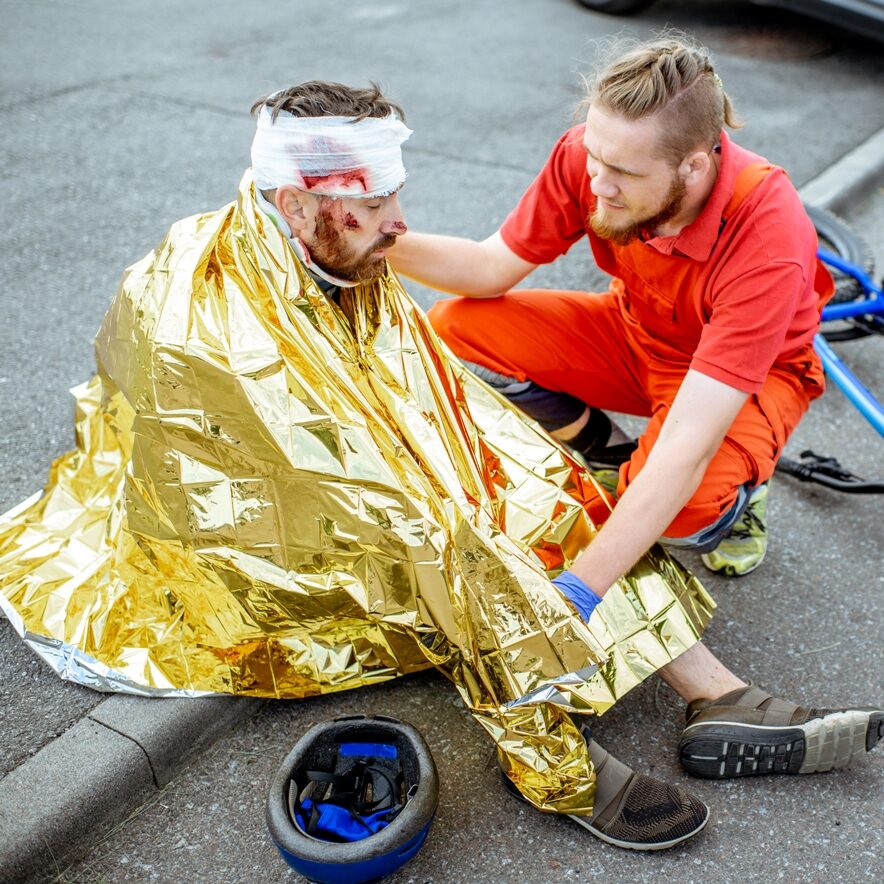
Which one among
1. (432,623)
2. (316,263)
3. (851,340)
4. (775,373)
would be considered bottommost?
(851,340)

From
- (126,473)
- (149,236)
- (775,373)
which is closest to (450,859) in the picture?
(126,473)

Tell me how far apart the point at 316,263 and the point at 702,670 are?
1287 mm

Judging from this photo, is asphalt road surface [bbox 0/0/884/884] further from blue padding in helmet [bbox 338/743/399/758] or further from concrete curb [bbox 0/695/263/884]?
blue padding in helmet [bbox 338/743/399/758]

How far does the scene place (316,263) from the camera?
85.3 inches

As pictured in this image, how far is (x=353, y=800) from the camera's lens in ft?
A: 6.64

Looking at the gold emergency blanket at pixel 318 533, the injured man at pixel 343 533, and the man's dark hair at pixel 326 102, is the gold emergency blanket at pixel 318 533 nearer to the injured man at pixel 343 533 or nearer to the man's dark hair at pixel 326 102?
the injured man at pixel 343 533

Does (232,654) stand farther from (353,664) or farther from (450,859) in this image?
(450,859)

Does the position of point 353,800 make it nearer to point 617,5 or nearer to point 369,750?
point 369,750

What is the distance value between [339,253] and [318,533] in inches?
23.5

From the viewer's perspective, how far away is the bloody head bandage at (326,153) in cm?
203

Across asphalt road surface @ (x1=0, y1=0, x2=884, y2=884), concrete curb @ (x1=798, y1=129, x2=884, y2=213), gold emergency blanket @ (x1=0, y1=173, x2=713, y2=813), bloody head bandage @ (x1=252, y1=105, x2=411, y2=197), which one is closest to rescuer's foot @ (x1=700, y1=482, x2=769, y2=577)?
asphalt road surface @ (x1=0, y1=0, x2=884, y2=884)

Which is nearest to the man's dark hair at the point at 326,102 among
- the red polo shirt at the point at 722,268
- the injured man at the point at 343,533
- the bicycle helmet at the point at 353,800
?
the injured man at the point at 343,533

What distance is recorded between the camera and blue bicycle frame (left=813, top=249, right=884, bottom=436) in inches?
123

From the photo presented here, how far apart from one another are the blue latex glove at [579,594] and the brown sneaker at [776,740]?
42 cm
